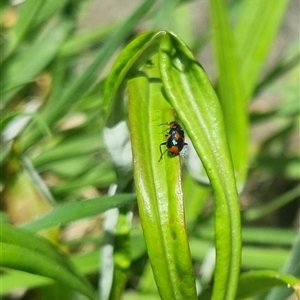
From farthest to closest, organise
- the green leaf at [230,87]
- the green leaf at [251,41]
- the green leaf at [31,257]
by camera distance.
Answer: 1. the green leaf at [251,41]
2. the green leaf at [230,87]
3. the green leaf at [31,257]

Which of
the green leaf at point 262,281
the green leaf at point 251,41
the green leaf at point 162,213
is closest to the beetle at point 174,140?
the green leaf at point 162,213

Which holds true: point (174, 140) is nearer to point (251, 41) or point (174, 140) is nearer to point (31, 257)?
point (31, 257)

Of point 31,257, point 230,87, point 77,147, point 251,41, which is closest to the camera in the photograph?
point 31,257

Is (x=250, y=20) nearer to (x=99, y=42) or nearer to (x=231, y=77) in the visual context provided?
(x=231, y=77)

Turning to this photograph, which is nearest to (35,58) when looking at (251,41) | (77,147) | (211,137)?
(77,147)

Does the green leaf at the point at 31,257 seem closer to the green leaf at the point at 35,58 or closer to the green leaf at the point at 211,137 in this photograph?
the green leaf at the point at 211,137

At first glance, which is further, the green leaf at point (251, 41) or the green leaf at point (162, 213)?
the green leaf at point (251, 41)

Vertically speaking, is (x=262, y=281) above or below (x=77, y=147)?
below
